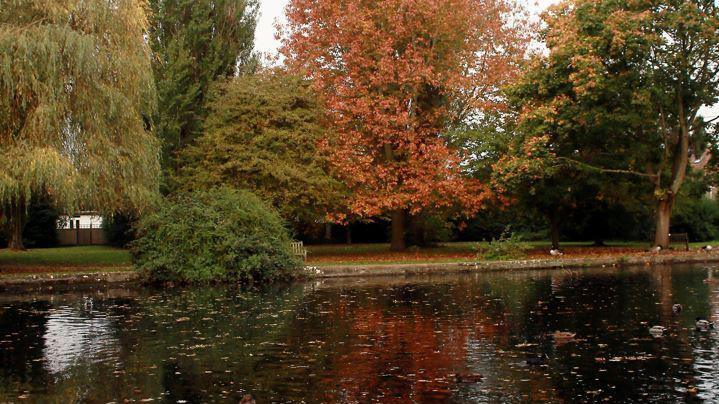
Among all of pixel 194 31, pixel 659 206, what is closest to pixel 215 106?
pixel 194 31

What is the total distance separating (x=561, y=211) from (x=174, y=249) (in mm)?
24113

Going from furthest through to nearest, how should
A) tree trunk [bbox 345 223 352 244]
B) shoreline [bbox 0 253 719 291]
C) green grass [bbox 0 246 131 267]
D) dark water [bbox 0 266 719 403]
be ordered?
tree trunk [bbox 345 223 352 244], green grass [bbox 0 246 131 267], shoreline [bbox 0 253 719 291], dark water [bbox 0 266 719 403]

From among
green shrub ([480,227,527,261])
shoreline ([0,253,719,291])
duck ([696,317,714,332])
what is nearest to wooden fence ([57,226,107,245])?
shoreline ([0,253,719,291])

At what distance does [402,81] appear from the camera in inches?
1305

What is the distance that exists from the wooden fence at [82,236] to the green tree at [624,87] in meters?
28.8

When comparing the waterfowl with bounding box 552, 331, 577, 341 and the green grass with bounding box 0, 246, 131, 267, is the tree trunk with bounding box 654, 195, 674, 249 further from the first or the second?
the waterfowl with bounding box 552, 331, 577, 341

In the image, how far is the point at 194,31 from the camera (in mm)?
35438

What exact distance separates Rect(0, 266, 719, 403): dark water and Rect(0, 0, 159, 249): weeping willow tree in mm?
3955

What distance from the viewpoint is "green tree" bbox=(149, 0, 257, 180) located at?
3422 centimetres

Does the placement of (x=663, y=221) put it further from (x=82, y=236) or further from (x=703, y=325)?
(x=82, y=236)

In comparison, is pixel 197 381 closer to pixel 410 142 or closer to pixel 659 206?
pixel 410 142

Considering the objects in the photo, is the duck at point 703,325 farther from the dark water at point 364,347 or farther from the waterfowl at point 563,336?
the waterfowl at point 563,336

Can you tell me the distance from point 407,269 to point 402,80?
10.7 m

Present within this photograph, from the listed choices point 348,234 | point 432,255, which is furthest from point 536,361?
point 348,234
